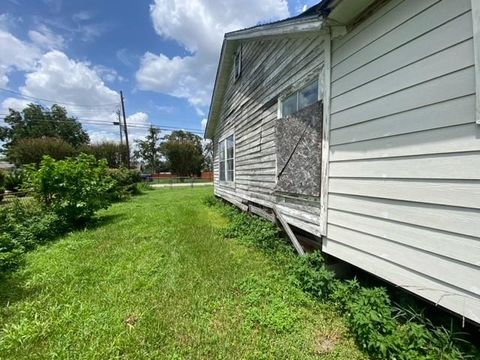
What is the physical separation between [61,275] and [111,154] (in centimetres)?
3923

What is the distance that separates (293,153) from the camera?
4.19 m

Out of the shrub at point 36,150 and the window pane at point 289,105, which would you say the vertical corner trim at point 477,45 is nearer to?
the window pane at point 289,105

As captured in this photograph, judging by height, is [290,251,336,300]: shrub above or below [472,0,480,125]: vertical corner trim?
below

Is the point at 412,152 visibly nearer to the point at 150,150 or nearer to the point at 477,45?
the point at 477,45

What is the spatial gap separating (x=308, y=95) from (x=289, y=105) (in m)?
0.67

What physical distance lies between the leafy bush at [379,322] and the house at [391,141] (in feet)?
0.86

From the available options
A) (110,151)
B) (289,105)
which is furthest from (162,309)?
(110,151)

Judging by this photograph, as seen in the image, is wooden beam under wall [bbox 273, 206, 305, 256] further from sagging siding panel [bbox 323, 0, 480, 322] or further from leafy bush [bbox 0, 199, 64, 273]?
Answer: leafy bush [bbox 0, 199, 64, 273]

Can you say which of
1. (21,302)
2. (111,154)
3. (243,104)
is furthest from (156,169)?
(21,302)

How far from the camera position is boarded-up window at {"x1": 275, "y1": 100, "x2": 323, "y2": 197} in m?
3.56

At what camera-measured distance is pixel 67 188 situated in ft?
22.5

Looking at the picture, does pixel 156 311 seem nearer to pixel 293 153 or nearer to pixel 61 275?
pixel 61 275

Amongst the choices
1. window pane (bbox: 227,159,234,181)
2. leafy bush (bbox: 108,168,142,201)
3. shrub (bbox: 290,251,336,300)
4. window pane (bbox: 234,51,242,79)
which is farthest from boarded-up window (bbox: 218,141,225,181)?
shrub (bbox: 290,251,336,300)

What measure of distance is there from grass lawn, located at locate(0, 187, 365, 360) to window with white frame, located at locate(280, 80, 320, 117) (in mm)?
2557
